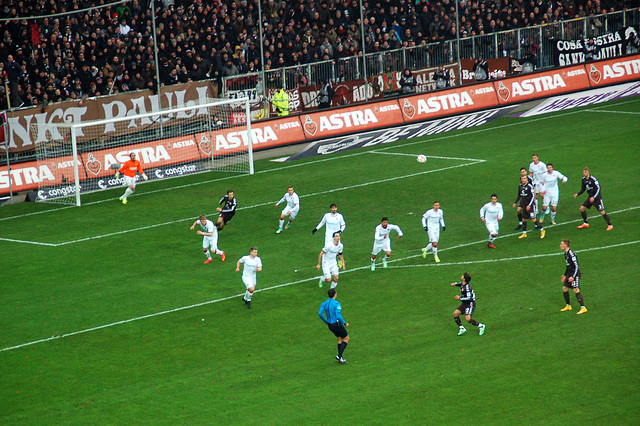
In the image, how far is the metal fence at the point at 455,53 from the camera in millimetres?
44188

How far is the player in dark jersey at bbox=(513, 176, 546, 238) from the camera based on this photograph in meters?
27.4

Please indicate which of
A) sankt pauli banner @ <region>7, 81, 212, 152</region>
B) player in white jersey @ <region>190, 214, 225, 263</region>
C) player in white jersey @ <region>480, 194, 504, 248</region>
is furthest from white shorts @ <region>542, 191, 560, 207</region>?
sankt pauli banner @ <region>7, 81, 212, 152</region>

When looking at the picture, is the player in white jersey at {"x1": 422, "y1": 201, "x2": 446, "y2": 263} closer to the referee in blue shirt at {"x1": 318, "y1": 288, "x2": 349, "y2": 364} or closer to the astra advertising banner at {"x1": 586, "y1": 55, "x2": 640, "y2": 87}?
the referee in blue shirt at {"x1": 318, "y1": 288, "x2": 349, "y2": 364}

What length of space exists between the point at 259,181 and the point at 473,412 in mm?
21856

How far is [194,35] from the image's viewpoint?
42.2 meters

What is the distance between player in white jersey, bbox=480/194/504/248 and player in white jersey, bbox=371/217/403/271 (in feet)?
10.6

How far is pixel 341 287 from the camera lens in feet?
78.6

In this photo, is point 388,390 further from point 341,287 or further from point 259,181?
point 259,181

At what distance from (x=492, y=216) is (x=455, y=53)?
24881 millimetres

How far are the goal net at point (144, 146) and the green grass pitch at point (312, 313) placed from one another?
113 cm

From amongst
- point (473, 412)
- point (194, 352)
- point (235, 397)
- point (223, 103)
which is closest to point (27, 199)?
point (223, 103)

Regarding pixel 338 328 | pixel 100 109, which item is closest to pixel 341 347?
pixel 338 328

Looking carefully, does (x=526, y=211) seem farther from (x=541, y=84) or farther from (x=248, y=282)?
(x=541, y=84)

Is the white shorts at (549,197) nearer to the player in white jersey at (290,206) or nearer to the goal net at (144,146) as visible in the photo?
the player in white jersey at (290,206)
